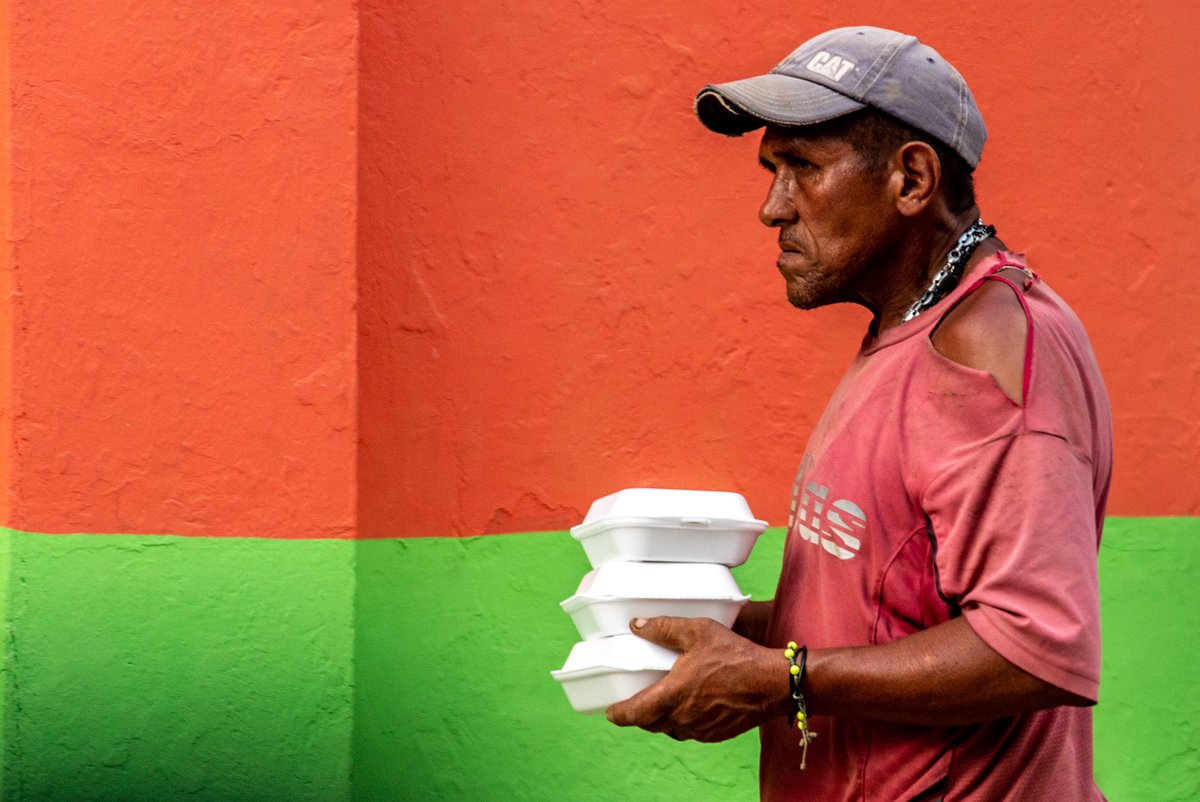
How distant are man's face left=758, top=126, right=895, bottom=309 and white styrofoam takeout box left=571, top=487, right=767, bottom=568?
336mm

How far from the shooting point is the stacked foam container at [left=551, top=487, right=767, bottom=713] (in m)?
2.05

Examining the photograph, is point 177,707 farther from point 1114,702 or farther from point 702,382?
point 1114,702

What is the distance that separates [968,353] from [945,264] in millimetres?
258

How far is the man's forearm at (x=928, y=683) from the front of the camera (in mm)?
1798

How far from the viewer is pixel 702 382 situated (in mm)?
3936

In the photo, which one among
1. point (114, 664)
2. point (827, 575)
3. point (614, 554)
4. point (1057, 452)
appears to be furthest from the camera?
point (114, 664)

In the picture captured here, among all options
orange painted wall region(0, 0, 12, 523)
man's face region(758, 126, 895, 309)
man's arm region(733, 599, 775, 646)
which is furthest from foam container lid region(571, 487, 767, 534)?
orange painted wall region(0, 0, 12, 523)

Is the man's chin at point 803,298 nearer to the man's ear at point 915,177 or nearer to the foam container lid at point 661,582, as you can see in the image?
the man's ear at point 915,177

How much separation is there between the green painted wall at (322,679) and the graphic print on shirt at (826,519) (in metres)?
1.74

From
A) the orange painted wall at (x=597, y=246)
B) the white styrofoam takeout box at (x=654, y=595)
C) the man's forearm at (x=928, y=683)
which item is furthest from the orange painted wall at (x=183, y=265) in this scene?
the man's forearm at (x=928, y=683)

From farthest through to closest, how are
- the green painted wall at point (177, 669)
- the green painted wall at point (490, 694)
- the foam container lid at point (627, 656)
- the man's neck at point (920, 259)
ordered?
the green painted wall at point (490, 694) < the green painted wall at point (177, 669) < the man's neck at point (920, 259) < the foam container lid at point (627, 656)

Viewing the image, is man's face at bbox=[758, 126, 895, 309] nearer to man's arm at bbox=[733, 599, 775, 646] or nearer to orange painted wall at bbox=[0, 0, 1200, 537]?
man's arm at bbox=[733, 599, 775, 646]

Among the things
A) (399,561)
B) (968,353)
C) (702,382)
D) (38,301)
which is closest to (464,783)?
(399,561)

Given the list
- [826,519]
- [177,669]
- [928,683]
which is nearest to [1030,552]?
[928,683]
